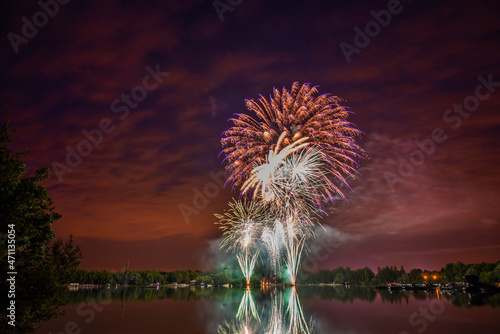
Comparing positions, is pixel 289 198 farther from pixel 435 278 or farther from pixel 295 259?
pixel 435 278

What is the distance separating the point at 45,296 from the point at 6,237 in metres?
3.77

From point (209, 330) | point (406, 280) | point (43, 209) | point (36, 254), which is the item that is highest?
point (43, 209)

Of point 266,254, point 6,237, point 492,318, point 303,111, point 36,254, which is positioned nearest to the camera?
point 6,237

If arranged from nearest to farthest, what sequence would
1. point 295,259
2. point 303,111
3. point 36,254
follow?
1. point 36,254
2. point 303,111
3. point 295,259

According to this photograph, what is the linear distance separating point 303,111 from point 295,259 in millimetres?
26427

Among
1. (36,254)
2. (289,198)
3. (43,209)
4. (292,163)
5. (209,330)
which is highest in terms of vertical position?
(292,163)

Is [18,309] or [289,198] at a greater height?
[289,198]

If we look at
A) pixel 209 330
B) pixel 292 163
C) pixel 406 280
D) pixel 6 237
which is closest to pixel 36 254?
pixel 6 237

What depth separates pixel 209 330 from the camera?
17.5 metres

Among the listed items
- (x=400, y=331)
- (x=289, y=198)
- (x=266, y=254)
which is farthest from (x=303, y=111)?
(x=266, y=254)

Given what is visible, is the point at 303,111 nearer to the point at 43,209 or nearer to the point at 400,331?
the point at 400,331

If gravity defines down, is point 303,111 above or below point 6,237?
above

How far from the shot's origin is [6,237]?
15.5 meters

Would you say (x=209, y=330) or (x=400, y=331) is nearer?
(x=400, y=331)
